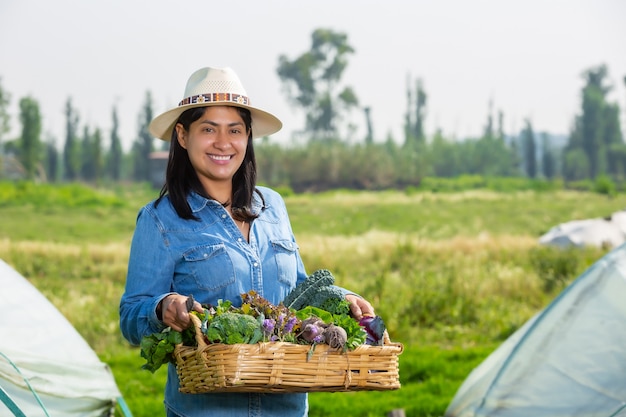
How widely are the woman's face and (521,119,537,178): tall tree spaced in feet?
100

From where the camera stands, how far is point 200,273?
2.74 metres

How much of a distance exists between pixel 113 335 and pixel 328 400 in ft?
13.9

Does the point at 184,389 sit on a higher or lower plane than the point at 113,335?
higher

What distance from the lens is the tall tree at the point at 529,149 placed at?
3256cm

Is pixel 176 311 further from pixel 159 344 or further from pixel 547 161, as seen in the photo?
pixel 547 161

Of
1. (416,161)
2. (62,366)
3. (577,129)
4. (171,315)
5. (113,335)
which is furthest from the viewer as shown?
(577,129)

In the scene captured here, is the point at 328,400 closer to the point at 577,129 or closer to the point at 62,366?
the point at 62,366

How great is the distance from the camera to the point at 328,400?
7.14 m

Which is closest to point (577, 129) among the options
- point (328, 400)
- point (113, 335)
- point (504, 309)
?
point (504, 309)

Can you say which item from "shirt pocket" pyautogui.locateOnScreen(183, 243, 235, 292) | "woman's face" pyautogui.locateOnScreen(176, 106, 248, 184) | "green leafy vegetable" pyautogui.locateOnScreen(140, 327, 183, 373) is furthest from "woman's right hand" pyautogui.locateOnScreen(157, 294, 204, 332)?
"woman's face" pyautogui.locateOnScreen(176, 106, 248, 184)

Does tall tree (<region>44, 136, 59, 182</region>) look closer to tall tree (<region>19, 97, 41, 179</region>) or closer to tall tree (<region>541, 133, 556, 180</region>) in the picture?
tall tree (<region>19, 97, 41, 179</region>)

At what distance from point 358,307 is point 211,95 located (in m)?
0.79

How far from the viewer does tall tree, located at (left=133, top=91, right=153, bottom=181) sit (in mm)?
28094

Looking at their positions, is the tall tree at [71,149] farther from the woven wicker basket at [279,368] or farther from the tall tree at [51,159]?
the woven wicker basket at [279,368]
